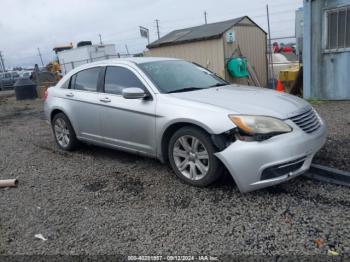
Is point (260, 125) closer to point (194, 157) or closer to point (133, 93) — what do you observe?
point (194, 157)

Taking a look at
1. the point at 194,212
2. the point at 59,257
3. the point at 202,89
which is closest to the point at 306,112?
the point at 202,89

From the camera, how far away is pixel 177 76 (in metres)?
4.81

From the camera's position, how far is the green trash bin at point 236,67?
1133cm

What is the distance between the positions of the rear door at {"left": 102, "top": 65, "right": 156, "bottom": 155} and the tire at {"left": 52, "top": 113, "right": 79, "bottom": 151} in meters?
1.02

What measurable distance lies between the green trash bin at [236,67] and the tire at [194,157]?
776 centimetres

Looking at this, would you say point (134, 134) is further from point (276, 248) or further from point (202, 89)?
point (276, 248)

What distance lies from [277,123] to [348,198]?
1040 millimetres

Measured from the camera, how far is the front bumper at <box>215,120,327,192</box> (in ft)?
11.2

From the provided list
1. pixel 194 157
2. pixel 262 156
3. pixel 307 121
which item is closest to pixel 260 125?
pixel 262 156

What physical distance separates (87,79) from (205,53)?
6934 millimetres

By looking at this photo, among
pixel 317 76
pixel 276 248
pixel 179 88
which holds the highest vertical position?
pixel 179 88

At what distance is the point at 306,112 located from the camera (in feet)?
12.9

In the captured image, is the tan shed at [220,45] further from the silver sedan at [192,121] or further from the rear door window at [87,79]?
the rear door window at [87,79]

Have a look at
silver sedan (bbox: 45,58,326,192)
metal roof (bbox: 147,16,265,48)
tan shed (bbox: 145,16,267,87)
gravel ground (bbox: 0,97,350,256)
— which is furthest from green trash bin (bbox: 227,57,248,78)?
gravel ground (bbox: 0,97,350,256)
